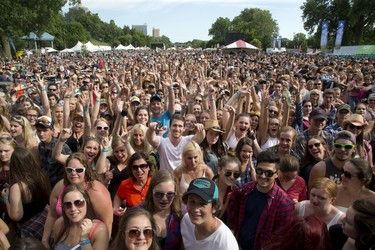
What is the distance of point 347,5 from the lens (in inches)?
1996

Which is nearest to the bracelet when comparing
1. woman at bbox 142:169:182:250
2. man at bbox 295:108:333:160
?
woman at bbox 142:169:182:250

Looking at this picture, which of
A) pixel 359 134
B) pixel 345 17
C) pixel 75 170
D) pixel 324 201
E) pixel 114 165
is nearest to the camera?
pixel 324 201

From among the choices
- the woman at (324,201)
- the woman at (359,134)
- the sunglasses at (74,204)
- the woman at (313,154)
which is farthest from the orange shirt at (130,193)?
the woman at (359,134)

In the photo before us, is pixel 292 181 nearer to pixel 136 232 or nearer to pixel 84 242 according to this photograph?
pixel 136 232

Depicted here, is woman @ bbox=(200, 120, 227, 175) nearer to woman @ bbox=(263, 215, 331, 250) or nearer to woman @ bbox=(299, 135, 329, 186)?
woman @ bbox=(299, 135, 329, 186)

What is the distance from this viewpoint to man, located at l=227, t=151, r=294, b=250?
2678 millimetres

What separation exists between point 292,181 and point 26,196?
2.79 m

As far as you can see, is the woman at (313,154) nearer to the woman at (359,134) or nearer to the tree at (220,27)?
the woman at (359,134)

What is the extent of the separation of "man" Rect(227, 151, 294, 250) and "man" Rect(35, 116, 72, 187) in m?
2.30

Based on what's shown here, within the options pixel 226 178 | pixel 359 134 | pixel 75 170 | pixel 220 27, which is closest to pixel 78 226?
pixel 75 170

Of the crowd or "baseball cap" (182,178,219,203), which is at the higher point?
"baseball cap" (182,178,219,203)

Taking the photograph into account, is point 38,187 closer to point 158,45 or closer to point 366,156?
point 366,156

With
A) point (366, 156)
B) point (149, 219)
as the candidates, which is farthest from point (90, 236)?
point (366, 156)

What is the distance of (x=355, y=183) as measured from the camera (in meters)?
2.97
